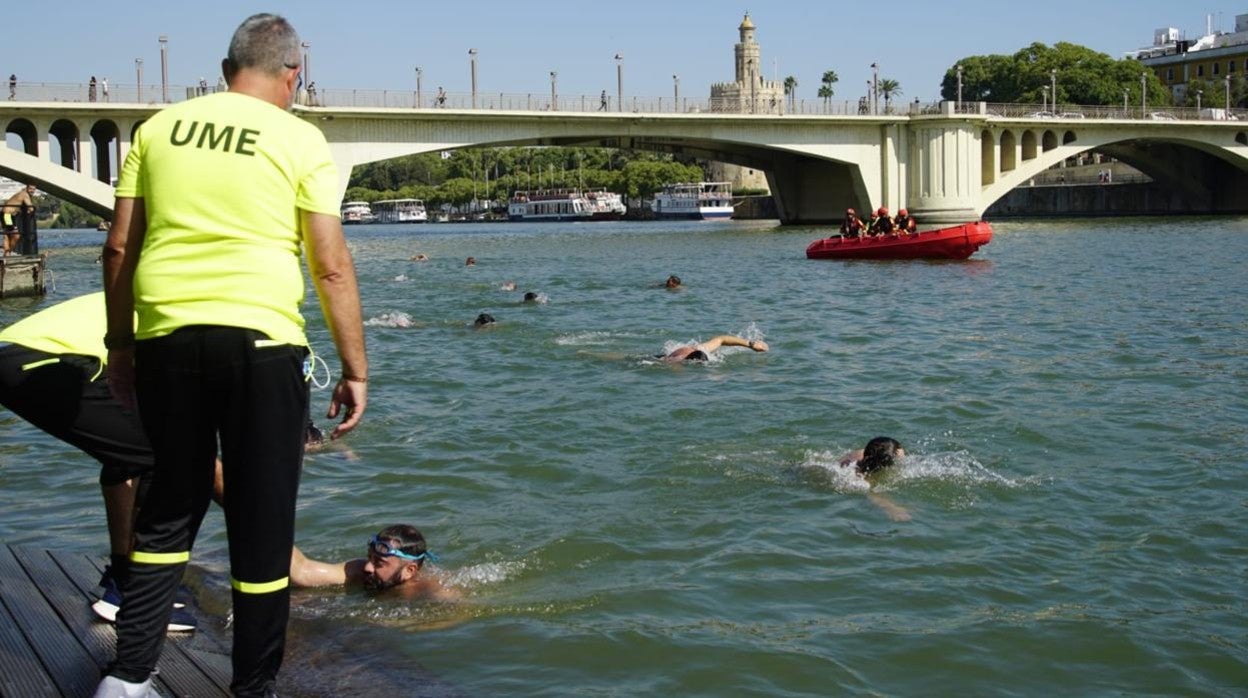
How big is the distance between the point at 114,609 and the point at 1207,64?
141 m

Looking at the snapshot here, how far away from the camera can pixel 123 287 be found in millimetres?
4211


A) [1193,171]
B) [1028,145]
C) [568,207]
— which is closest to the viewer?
[1028,145]

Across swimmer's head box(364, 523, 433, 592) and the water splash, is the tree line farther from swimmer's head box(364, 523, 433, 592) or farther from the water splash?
swimmer's head box(364, 523, 433, 592)

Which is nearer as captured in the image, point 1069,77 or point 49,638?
point 49,638

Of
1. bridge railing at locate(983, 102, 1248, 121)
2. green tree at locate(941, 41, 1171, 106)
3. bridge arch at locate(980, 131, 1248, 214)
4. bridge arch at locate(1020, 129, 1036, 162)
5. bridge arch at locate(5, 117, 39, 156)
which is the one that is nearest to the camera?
bridge arch at locate(5, 117, 39, 156)

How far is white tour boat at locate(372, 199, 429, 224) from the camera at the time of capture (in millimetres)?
157550

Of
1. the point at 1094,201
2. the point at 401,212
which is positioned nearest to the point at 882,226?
the point at 1094,201

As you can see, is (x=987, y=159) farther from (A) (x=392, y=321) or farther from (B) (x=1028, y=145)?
(A) (x=392, y=321)

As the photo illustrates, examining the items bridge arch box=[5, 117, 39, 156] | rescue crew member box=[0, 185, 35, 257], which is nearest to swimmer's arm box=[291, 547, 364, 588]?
rescue crew member box=[0, 185, 35, 257]

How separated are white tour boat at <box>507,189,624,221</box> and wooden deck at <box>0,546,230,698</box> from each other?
125884mm

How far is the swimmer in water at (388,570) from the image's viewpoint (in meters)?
7.13

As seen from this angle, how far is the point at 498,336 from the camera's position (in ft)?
71.2

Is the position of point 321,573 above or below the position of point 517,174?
below

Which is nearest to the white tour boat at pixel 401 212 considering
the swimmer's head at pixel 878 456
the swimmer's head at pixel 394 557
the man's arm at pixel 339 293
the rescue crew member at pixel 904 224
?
the rescue crew member at pixel 904 224
